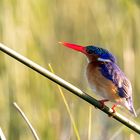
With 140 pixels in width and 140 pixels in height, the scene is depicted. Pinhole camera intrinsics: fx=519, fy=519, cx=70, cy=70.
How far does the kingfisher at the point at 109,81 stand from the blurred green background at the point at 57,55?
0.71 feet

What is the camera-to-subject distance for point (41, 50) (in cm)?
218

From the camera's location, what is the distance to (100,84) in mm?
1656

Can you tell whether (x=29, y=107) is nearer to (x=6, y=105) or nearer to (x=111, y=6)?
(x=6, y=105)

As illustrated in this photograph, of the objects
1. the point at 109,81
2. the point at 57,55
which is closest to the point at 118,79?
the point at 109,81

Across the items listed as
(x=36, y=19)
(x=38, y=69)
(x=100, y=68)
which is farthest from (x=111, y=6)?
(x=38, y=69)

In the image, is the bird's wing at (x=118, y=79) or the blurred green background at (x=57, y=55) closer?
the bird's wing at (x=118, y=79)

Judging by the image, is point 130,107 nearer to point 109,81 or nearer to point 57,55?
point 109,81

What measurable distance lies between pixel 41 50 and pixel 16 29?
137 millimetres

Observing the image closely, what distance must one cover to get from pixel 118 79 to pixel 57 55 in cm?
79

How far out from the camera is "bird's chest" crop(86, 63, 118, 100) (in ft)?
5.31

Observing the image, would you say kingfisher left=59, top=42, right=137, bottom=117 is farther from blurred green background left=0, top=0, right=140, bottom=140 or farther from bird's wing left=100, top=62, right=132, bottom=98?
blurred green background left=0, top=0, right=140, bottom=140

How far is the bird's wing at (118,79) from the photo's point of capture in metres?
1.58

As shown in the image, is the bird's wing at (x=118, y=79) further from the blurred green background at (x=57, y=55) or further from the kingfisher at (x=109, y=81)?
the blurred green background at (x=57, y=55)

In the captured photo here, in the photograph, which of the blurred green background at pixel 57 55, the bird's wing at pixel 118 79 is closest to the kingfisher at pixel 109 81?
the bird's wing at pixel 118 79
